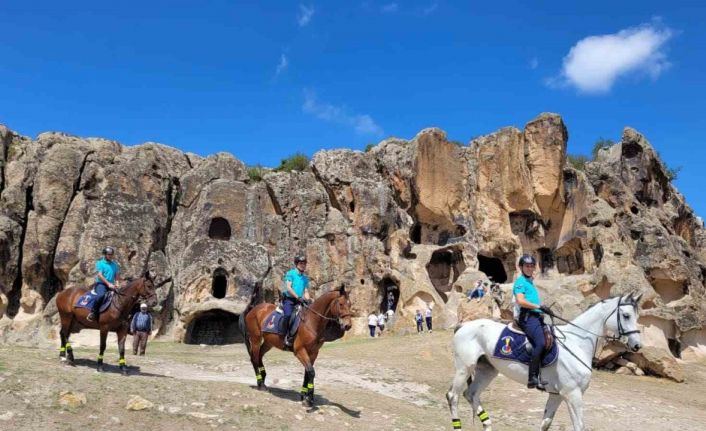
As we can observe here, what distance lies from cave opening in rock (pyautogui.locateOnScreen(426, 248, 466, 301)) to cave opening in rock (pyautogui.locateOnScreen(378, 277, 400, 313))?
3.56 m

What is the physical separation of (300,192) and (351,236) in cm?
444

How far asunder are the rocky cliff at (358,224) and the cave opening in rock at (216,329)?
0.26 feet

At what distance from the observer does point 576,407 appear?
755 centimetres

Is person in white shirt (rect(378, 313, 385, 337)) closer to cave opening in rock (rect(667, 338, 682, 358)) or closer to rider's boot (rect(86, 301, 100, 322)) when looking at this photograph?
cave opening in rock (rect(667, 338, 682, 358))

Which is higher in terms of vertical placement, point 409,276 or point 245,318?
point 409,276

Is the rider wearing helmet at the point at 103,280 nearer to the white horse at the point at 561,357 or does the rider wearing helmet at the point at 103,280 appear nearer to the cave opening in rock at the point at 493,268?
the white horse at the point at 561,357

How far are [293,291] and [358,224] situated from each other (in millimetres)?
19109

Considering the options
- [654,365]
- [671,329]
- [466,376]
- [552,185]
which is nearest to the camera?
[466,376]

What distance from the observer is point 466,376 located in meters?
8.49

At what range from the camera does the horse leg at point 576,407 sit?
740cm

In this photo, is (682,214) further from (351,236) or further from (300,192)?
(300,192)

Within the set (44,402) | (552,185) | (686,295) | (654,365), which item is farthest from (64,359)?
(552,185)

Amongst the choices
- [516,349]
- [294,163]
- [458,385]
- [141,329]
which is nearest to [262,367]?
[458,385]

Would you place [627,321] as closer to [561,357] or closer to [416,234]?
[561,357]
